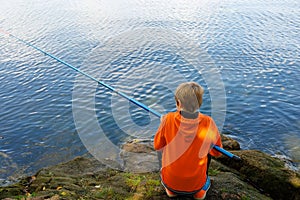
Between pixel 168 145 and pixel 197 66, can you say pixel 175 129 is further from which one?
pixel 197 66

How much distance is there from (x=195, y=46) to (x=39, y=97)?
11119 mm

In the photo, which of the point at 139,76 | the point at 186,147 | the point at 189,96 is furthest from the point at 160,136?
the point at 139,76

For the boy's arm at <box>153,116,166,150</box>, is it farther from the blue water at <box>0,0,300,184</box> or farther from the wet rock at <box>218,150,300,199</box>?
the blue water at <box>0,0,300,184</box>

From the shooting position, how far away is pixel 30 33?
2509 cm

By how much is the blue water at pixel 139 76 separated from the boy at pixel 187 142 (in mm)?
7113

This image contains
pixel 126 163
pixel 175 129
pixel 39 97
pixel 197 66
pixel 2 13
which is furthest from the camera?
pixel 2 13

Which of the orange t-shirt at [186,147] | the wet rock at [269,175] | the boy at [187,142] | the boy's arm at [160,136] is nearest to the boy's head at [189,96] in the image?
the boy at [187,142]

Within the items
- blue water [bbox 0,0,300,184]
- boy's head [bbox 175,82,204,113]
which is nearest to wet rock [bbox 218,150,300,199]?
boy's head [bbox 175,82,204,113]

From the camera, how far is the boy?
4566 millimetres

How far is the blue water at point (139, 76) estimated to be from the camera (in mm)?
12492

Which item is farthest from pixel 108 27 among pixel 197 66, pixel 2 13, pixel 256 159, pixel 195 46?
pixel 256 159

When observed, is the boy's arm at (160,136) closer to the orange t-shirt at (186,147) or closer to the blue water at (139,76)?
the orange t-shirt at (186,147)

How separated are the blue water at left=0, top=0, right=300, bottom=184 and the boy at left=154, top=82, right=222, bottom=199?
23.3ft

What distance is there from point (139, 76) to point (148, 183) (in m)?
11.3
